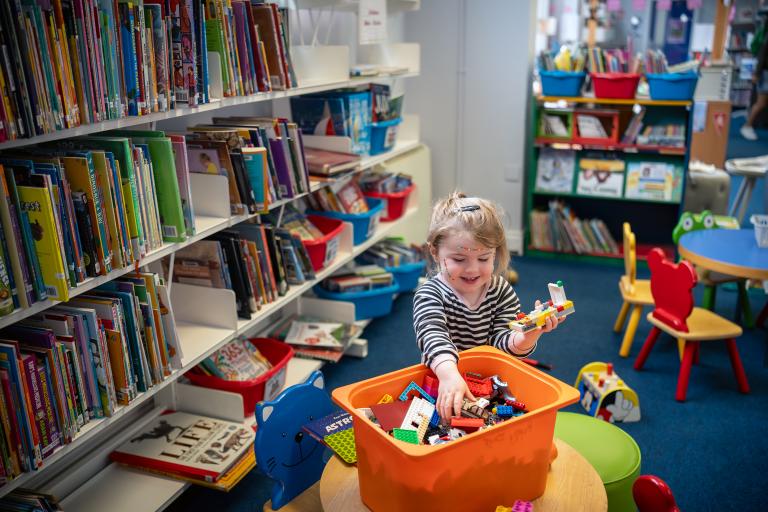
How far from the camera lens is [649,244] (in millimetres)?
4863

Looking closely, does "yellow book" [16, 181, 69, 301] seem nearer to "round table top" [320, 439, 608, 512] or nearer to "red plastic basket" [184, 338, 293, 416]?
"round table top" [320, 439, 608, 512]

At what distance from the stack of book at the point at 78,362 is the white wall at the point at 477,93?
10.5ft

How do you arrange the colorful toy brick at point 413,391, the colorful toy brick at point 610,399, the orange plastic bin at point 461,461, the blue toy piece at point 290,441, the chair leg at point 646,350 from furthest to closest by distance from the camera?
the chair leg at point 646,350 < the colorful toy brick at point 610,399 < the blue toy piece at point 290,441 < the colorful toy brick at point 413,391 < the orange plastic bin at point 461,461

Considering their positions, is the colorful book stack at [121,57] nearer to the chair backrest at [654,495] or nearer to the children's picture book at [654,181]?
the chair backrest at [654,495]

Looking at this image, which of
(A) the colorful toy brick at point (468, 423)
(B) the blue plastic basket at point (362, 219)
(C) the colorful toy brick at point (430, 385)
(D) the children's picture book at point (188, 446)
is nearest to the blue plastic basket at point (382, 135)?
(B) the blue plastic basket at point (362, 219)

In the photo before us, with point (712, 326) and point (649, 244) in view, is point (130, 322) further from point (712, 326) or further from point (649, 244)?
point (649, 244)

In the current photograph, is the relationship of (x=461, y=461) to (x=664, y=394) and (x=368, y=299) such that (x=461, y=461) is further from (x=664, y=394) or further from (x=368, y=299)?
(x=368, y=299)

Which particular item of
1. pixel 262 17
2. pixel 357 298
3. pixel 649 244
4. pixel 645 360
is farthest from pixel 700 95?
pixel 262 17

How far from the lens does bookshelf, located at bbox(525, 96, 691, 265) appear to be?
4.45 metres

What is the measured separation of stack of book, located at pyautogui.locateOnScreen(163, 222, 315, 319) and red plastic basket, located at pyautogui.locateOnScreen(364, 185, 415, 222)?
3.35 feet

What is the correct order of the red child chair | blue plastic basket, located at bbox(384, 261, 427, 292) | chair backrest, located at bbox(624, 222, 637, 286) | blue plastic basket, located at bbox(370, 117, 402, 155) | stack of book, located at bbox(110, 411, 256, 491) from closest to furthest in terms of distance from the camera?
stack of book, located at bbox(110, 411, 256, 491) < the red child chair < chair backrest, located at bbox(624, 222, 637, 286) < blue plastic basket, located at bbox(370, 117, 402, 155) < blue plastic basket, located at bbox(384, 261, 427, 292)

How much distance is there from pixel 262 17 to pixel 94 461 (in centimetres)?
170

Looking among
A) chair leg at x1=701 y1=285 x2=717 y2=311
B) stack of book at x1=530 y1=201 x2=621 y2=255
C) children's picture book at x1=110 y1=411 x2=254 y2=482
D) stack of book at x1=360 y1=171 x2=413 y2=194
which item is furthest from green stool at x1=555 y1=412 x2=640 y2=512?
stack of book at x1=530 y1=201 x2=621 y2=255

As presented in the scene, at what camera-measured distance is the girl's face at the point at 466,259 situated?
63.9 inches
